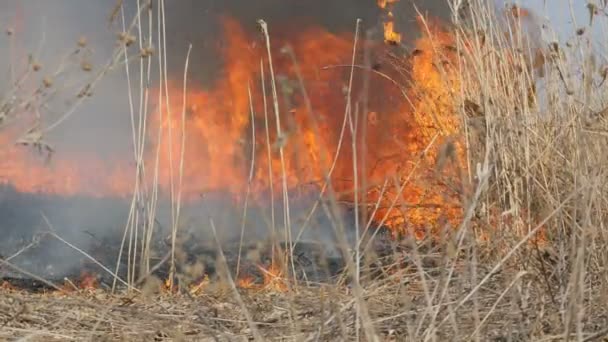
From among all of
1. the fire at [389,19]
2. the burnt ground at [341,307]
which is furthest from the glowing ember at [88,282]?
the fire at [389,19]

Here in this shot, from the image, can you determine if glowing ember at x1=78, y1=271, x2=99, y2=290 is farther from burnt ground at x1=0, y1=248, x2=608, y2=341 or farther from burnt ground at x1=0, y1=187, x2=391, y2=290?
burnt ground at x1=0, y1=248, x2=608, y2=341

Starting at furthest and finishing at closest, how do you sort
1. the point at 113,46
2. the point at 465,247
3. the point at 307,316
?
the point at 113,46 < the point at 307,316 < the point at 465,247

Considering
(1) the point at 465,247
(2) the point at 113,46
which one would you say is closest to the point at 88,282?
(1) the point at 465,247

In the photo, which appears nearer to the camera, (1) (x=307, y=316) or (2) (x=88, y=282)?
(1) (x=307, y=316)

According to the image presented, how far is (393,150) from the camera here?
496cm

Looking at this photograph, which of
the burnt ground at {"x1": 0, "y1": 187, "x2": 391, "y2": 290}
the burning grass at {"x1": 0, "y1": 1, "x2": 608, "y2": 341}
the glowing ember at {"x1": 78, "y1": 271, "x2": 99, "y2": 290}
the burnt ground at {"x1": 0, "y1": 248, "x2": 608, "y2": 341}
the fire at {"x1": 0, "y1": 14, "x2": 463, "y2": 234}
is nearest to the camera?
the burning grass at {"x1": 0, "y1": 1, "x2": 608, "y2": 341}

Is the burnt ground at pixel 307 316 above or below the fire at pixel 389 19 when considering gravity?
below

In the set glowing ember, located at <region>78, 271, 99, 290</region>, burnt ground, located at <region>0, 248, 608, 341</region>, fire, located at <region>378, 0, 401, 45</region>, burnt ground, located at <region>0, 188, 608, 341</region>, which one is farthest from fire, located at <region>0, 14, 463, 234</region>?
burnt ground, located at <region>0, 248, 608, 341</region>

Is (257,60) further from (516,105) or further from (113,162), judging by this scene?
(516,105)

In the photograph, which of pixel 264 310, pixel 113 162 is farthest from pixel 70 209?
pixel 264 310

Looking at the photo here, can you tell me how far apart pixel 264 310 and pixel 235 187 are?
3.16 m

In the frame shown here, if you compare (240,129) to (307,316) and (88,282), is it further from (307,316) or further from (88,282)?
(307,316)

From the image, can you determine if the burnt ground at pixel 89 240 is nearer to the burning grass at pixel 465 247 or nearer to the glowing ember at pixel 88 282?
the glowing ember at pixel 88 282

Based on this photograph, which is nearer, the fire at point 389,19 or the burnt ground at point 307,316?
the burnt ground at point 307,316
